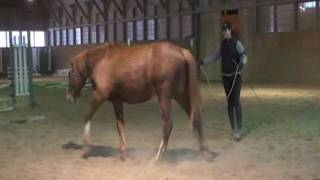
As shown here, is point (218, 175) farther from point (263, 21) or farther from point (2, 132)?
point (263, 21)

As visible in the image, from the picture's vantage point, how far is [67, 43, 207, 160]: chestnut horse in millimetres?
6594

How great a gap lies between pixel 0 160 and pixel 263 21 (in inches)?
771

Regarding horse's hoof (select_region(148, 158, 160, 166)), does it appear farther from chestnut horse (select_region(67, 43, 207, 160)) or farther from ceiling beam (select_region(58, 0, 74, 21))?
ceiling beam (select_region(58, 0, 74, 21))

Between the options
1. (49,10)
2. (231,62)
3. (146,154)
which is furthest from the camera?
(49,10)

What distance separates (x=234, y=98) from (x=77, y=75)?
7.86ft

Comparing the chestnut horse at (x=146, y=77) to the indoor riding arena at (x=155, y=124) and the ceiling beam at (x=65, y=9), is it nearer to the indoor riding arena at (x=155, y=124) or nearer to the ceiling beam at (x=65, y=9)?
the indoor riding arena at (x=155, y=124)

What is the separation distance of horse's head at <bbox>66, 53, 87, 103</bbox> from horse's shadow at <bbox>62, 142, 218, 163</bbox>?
2.72 feet

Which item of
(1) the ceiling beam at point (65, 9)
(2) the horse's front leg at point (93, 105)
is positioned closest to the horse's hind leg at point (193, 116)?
(2) the horse's front leg at point (93, 105)

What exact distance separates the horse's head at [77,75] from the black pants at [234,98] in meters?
2.20

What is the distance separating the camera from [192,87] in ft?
22.3

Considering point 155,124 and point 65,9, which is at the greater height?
point 65,9

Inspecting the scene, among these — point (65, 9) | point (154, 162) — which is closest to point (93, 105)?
point (154, 162)

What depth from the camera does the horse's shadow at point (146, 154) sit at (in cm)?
693

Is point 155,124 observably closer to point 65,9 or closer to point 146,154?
point 146,154
